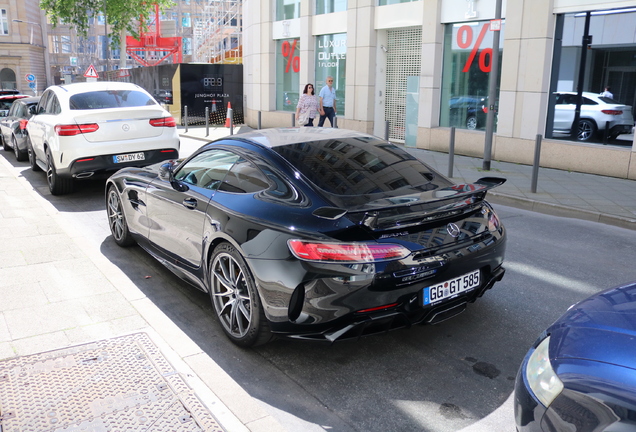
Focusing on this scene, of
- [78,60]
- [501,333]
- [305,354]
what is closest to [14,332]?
[305,354]

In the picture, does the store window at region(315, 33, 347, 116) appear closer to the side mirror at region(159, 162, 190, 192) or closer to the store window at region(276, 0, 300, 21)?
the store window at region(276, 0, 300, 21)

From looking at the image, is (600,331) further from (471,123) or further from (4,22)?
(4,22)

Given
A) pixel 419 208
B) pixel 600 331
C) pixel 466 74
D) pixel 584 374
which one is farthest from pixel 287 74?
pixel 584 374

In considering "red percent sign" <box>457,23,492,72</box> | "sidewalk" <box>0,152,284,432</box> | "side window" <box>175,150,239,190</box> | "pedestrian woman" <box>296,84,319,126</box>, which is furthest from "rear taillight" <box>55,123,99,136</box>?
"red percent sign" <box>457,23,492,72</box>

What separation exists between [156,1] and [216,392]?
46.0 meters

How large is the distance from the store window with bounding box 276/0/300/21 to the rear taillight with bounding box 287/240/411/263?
18878 millimetres

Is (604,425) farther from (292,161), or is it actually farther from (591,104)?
(591,104)

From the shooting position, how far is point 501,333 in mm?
4375

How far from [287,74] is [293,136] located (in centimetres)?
1790

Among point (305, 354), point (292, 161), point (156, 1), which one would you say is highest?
point (156, 1)

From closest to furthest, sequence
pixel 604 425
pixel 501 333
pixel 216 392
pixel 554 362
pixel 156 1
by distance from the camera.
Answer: pixel 604 425 → pixel 554 362 → pixel 216 392 → pixel 501 333 → pixel 156 1

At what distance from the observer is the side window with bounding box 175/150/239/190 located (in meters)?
4.67

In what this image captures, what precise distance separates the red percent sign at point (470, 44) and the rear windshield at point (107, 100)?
823 cm

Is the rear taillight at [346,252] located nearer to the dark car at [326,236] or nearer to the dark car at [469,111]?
the dark car at [326,236]
